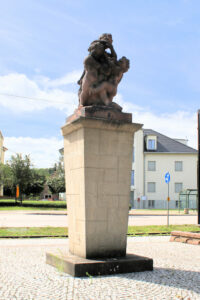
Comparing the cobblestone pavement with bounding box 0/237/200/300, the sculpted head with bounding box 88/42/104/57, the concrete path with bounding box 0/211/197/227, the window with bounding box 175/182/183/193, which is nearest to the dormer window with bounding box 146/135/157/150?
the window with bounding box 175/182/183/193

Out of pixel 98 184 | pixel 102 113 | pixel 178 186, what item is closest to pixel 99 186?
pixel 98 184

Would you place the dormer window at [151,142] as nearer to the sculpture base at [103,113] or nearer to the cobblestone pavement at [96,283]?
the cobblestone pavement at [96,283]

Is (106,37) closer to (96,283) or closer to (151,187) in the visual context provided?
(96,283)

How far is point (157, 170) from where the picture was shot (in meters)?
54.4

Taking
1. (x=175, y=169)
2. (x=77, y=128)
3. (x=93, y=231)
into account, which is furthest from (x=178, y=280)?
(x=175, y=169)

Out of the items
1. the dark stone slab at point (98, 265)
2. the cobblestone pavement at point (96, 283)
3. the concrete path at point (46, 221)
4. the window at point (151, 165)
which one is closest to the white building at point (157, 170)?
the window at point (151, 165)

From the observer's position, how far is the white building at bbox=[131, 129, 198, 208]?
53500mm

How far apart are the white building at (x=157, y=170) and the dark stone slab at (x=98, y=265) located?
151 ft

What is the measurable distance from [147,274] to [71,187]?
2091mm

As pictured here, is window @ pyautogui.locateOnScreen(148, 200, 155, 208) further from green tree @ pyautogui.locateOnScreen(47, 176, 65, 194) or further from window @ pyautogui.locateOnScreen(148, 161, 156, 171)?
green tree @ pyautogui.locateOnScreen(47, 176, 65, 194)

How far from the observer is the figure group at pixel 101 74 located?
24.1ft

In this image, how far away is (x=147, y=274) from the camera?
6656 mm

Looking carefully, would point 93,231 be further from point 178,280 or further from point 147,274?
point 178,280

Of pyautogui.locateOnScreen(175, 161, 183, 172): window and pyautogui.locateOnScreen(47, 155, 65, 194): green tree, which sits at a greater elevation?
pyautogui.locateOnScreen(175, 161, 183, 172): window
